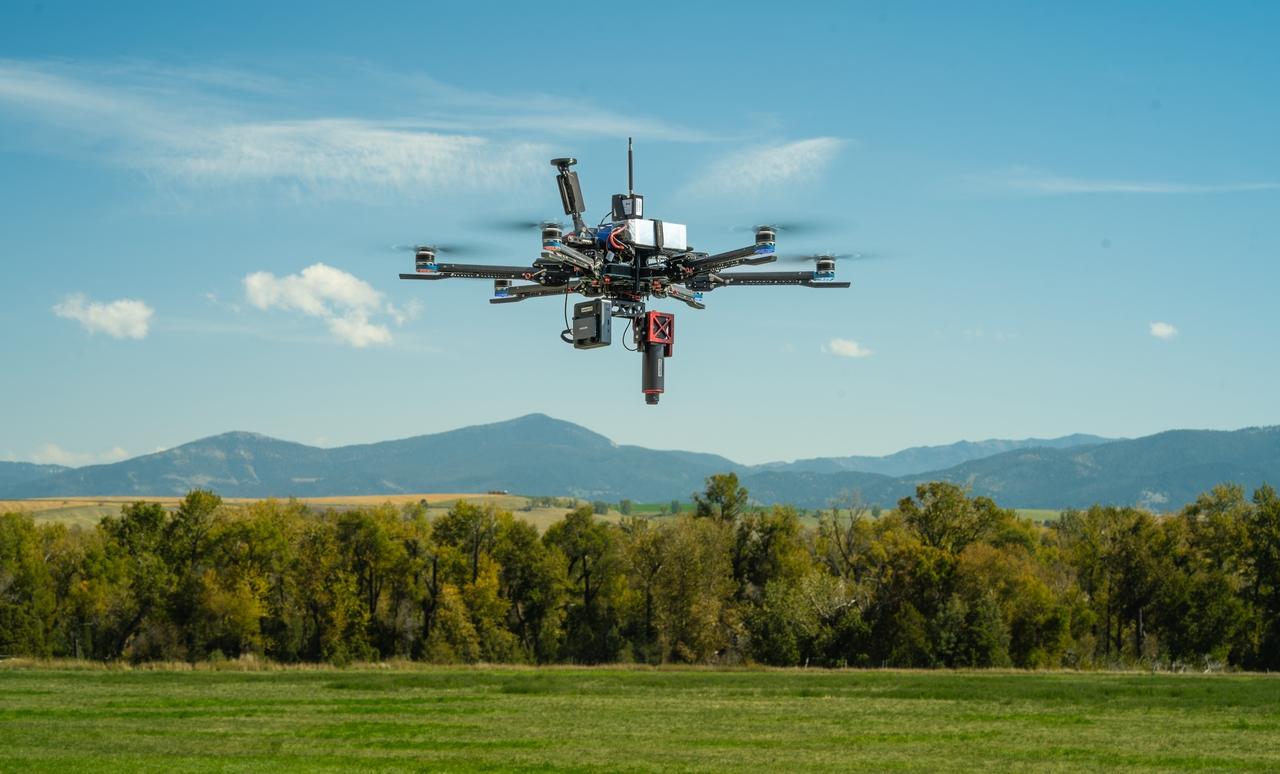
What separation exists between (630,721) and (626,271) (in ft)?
72.6

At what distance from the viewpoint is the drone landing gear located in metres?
32.6

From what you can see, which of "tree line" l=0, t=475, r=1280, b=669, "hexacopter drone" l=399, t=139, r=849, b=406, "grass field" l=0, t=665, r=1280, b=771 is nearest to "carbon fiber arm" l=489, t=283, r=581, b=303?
"hexacopter drone" l=399, t=139, r=849, b=406

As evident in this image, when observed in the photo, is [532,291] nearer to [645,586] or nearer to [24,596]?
[645,586]

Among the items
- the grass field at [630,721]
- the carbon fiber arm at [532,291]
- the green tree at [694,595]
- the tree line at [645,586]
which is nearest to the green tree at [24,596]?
the tree line at [645,586]

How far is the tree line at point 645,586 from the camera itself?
83562 mm

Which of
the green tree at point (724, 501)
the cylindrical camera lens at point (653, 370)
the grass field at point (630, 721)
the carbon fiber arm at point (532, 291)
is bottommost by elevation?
the grass field at point (630, 721)

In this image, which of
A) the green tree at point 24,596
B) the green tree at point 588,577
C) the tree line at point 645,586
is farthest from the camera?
the green tree at point 588,577

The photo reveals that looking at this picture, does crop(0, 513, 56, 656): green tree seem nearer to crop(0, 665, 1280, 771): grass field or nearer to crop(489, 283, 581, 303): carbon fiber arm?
crop(0, 665, 1280, 771): grass field

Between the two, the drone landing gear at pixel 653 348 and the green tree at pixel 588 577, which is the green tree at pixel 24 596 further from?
the drone landing gear at pixel 653 348

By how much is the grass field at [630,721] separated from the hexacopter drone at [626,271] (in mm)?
12753

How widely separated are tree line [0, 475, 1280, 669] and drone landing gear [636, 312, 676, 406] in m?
51.7

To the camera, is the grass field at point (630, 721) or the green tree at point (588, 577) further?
the green tree at point (588, 577)

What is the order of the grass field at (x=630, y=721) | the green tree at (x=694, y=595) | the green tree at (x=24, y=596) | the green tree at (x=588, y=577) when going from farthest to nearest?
the green tree at (x=588, y=577)
the green tree at (x=694, y=595)
the green tree at (x=24, y=596)
the grass field at (x=630, y=721)

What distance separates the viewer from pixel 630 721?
48.8m
